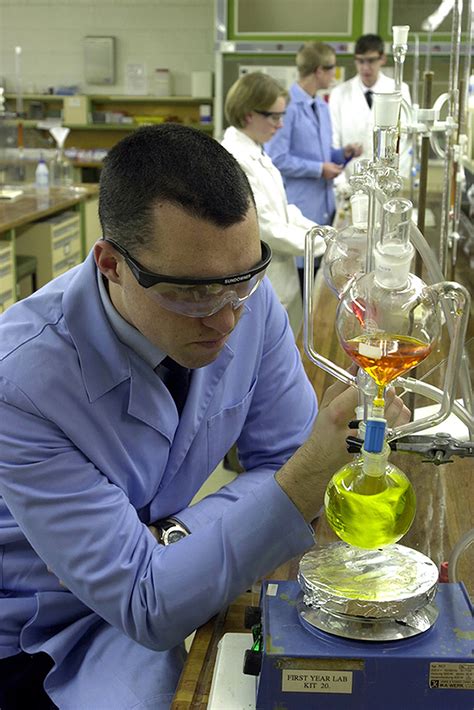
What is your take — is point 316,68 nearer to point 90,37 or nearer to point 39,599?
point 39,599

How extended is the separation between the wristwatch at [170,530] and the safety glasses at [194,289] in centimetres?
35

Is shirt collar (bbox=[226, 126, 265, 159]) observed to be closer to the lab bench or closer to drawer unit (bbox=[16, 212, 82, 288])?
the lab bench

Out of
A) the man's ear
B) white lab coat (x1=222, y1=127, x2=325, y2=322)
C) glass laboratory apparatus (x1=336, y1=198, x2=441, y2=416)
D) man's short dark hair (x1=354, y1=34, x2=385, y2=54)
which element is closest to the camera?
glass laboratory apparatus (x1=336, y1=198, x2=441, y2=416)

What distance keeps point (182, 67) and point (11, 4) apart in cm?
193

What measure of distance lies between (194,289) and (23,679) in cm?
61

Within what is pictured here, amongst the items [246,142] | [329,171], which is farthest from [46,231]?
[246,142]

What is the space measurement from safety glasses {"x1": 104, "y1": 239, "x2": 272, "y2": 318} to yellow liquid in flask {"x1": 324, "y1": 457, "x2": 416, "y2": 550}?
0.26 meters

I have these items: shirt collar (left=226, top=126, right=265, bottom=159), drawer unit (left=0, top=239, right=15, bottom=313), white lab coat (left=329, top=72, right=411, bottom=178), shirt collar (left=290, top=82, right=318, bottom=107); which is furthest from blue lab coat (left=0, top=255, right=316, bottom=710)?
white lab coat (left=329, top=72, right=411, bottom=178)

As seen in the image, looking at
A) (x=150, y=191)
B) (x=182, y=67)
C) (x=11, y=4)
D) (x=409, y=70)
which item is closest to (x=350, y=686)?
(x=150, y=191)

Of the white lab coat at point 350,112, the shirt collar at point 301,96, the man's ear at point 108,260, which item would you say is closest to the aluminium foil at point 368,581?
the man's ear at point 108,260

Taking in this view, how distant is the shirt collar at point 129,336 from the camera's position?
1186mm

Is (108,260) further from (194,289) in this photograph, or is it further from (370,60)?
(370,60)

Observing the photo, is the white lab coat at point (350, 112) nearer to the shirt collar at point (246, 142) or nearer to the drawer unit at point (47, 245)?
the drawer unit at point (47, 245)

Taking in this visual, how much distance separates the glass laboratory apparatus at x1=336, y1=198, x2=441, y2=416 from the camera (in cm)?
85
